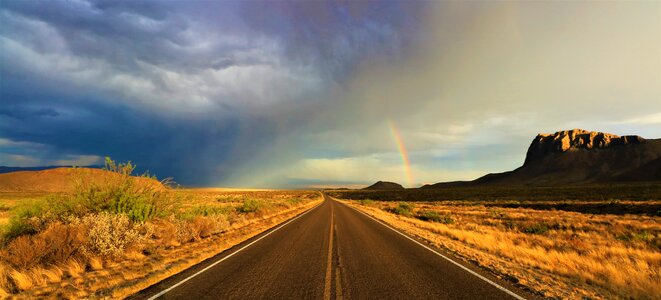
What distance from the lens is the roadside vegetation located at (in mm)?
6996

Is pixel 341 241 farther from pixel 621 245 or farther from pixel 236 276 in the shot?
pixel 621 245

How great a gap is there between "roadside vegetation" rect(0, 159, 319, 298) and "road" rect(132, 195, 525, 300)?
117 cm

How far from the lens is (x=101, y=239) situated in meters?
9.15

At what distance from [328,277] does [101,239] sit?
7040 millimetres

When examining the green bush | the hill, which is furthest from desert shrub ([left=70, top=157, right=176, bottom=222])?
the hill

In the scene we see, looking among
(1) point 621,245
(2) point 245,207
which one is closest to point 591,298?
(1) point 621,245

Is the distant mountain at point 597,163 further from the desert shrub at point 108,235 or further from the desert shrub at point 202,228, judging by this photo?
the desert shrub at point 108,235

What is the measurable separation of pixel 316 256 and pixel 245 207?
19567 mm

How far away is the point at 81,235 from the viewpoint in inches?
Result: 354

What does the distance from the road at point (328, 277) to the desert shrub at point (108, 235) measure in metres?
2.93

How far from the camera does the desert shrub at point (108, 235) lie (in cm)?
903

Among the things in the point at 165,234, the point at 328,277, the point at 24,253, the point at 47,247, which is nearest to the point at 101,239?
the point at 47,247

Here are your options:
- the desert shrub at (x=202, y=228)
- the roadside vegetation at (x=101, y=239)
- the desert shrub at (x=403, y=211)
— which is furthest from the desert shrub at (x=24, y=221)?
the desert shrub at (x=403, y=211)

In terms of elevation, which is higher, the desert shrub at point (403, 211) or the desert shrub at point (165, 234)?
the desert shrub at point (165, 234)
